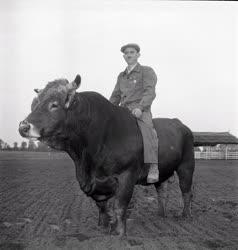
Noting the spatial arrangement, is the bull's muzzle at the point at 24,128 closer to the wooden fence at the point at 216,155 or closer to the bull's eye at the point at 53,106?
the bull's eye at the point at 53,106

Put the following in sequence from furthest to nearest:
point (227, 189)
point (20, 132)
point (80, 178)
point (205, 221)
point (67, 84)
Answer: point (227, 189), point (205, 221), point (80, 178), point (67, 84), point (20, 132)

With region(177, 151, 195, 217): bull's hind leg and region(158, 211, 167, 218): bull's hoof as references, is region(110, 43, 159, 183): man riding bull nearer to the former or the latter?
region(177, 151, 195, 217): bull's hind leg

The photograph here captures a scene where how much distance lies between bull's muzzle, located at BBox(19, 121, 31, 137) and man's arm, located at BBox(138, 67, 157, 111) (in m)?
2.02

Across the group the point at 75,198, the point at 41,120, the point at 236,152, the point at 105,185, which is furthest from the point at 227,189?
the point at 236,152

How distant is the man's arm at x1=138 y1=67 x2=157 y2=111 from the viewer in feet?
21.7

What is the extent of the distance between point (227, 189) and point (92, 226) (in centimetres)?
764

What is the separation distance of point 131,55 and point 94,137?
5.80 ft

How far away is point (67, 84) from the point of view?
554cm

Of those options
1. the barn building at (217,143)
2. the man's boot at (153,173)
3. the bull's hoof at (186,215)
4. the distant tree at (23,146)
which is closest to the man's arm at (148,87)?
the man's boot at (153,173)

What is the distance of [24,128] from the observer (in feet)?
16.9

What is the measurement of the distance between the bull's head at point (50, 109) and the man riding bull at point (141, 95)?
133 centimetres

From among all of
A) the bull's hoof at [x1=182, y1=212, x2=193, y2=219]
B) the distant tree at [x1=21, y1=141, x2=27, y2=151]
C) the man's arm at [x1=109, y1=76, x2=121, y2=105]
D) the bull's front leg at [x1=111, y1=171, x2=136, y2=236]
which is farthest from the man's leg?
the distant tree at [x1=21, y1=141, x2=27, y2=151]

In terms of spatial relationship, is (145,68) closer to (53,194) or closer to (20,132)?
(20,132)

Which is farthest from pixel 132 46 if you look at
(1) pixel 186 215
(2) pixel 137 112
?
(1) pixel 186 215
